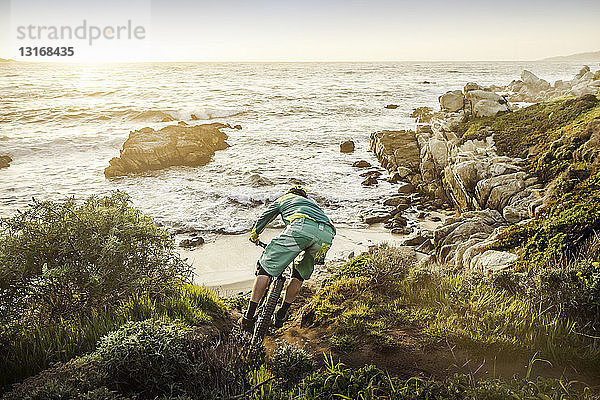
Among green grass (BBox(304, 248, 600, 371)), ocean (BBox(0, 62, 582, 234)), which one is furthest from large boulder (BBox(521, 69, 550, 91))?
green grass (BBox(304, 248, 600, 371))

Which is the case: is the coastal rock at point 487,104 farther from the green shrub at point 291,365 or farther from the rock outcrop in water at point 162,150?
the green shrub at point 291,365

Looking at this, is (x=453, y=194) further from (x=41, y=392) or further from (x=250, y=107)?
(x=250, y=107)

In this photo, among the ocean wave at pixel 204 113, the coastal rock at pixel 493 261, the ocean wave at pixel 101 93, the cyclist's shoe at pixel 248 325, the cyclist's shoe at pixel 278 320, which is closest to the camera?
the cyclist's shoe at pixel 248 325

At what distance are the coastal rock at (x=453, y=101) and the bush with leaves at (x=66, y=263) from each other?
19244mm

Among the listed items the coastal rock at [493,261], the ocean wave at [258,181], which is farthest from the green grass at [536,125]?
the ocean wave at [258,181]

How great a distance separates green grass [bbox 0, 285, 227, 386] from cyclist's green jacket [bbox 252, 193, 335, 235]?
1508mm

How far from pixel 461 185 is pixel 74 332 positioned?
11242 mm

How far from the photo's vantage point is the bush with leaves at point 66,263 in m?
4.93

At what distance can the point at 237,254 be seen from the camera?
35.9 ft

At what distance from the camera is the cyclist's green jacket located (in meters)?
5.61

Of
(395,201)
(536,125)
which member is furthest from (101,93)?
(536,125)

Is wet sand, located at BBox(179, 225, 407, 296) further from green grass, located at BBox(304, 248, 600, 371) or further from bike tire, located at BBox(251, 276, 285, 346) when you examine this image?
bike tire, located at BBox(251, 276, 285, 346)

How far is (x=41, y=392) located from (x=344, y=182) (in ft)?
52.1

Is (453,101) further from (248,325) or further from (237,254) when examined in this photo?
(248,325)
